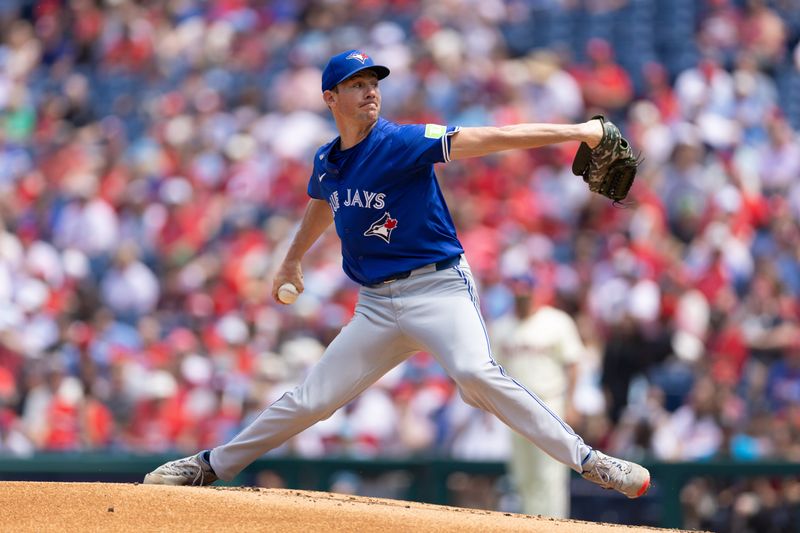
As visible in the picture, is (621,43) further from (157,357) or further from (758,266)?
(157,357)

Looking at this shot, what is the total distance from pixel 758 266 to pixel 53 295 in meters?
5.76

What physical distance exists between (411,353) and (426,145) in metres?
0.85

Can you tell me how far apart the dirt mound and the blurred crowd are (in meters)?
3.70

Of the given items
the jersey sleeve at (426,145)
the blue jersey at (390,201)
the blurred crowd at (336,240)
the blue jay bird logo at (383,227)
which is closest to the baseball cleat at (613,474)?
the blue jersey at (390,201)

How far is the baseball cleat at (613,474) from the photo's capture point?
503 centimetres

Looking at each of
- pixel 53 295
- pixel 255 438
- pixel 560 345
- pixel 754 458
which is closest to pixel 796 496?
pixel 754 458

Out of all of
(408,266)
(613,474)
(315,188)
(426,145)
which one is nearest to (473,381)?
(408,266)

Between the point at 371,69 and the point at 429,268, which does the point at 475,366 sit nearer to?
the point at 429,268

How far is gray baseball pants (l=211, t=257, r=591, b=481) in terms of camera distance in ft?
16.4

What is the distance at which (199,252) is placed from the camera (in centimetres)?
1181

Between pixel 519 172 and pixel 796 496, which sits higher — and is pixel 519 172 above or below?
above

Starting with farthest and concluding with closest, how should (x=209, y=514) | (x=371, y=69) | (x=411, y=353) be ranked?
(x=411, y=353) < (x=371, y=69) < (x=209, y=514)

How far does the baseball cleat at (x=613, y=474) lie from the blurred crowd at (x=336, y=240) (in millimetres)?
3396

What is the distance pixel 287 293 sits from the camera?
5.54 metres
